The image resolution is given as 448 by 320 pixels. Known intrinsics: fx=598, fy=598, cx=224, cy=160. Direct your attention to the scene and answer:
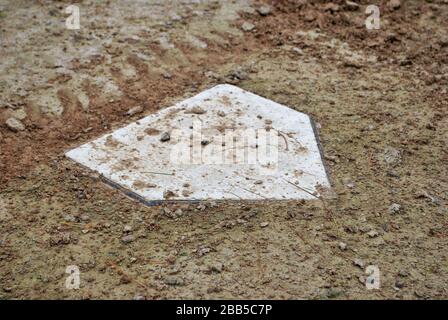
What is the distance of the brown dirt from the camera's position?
2.90 metres

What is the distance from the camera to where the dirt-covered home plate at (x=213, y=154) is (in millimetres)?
3449

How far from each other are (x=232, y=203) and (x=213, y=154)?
472mm

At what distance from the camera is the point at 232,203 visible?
11.0 ft

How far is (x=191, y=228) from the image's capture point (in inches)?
125

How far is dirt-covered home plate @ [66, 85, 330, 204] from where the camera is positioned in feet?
11.3

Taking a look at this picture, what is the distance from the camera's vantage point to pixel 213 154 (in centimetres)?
371

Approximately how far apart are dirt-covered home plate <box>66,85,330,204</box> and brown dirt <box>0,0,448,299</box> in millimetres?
106

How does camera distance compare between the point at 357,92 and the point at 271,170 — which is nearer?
the point at 271,170

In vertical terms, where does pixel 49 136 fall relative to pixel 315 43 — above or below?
below

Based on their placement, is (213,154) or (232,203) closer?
(232,203)

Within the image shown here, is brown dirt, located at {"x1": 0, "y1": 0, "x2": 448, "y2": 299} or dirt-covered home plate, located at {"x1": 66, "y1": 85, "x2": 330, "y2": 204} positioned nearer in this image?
brown dirt, located at {"x1": 0, "y1": 0, "x2": 448, "y2": 299}

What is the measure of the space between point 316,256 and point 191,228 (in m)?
0.67
